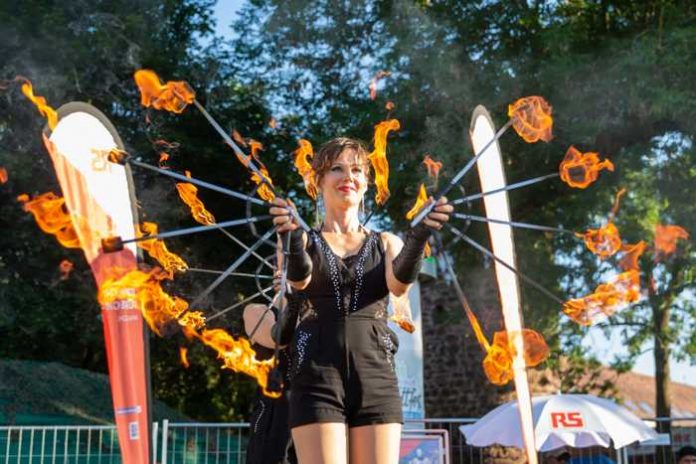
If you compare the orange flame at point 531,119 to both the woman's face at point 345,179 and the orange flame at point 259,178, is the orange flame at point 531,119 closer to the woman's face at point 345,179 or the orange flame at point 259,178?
the orange flame at point 259,178

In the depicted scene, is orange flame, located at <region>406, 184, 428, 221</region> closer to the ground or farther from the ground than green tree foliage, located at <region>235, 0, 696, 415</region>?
closer to the ground

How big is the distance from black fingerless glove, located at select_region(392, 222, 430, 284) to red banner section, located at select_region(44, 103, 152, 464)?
3.59m

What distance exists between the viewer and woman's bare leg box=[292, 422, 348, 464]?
10.2 ft

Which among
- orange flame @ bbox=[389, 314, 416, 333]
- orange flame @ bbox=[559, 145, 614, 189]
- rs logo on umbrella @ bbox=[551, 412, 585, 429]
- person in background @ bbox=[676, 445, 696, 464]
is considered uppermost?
orange flame @ bbox=[559, 145, 614, 189]

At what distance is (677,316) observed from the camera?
16609 millimetres

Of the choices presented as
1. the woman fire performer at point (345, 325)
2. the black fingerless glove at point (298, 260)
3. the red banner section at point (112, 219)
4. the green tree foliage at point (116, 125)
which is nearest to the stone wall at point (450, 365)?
the green tree foliage at point (116, 125)

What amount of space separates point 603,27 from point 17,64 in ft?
28.7

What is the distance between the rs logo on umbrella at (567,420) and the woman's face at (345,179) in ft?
20.1

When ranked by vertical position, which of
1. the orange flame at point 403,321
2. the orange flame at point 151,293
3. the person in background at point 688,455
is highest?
the orange flame at point 151,293

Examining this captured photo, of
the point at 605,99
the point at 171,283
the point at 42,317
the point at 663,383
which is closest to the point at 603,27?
the point at 605,99

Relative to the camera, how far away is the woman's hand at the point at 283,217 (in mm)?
3182

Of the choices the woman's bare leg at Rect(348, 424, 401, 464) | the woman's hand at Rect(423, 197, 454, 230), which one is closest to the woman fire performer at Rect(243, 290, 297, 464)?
the woman's bare leg at Rect(348, 424, 401, 464)

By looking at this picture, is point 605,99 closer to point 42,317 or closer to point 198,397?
point 42,317

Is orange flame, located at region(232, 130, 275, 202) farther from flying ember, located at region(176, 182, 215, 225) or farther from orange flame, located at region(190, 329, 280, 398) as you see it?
orange flame, located at region(190, 329, 280, 398)
